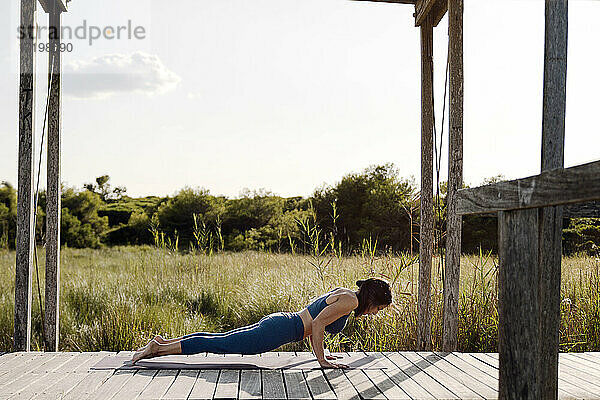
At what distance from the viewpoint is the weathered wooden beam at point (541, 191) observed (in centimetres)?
150

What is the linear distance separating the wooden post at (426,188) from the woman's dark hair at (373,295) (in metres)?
0.83

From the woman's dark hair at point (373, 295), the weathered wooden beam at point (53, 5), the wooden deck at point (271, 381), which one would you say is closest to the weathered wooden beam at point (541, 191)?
the wooden deck at point (271, 381)

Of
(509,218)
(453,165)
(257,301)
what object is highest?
(453,165)

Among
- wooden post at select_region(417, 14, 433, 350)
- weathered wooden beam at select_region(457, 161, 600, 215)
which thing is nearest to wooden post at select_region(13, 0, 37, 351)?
wooden post at select_region(417, 14, 433, 350)

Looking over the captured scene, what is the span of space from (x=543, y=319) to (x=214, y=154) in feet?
32.1

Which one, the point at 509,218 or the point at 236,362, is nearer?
the point at 509,218

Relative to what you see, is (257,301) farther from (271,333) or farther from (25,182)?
(25,182)

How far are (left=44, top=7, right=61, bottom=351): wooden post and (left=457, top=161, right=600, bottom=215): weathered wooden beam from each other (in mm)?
3102

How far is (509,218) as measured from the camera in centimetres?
181

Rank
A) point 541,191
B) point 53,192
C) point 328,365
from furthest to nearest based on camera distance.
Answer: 1. point 53,192
2. point 328,365
3. point 541,191

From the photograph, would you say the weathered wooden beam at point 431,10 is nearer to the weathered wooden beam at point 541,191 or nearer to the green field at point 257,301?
the green field at point 257,301

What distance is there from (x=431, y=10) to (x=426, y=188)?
48.7 inches

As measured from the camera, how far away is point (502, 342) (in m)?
1.82

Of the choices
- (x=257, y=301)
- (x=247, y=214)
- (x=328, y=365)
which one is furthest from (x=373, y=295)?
(x=247, y=214)
